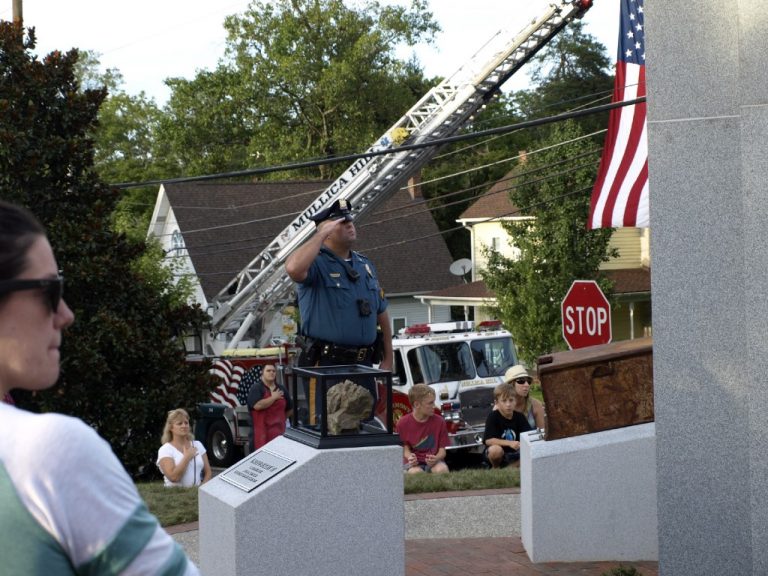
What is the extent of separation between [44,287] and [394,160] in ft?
68.0

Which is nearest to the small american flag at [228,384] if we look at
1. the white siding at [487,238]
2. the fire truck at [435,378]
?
the fire truck at [435,378]

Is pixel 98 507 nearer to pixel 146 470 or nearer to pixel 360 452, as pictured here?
pixel 360 452

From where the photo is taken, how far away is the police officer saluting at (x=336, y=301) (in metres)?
6.88

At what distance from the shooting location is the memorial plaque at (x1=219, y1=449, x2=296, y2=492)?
5.97 m

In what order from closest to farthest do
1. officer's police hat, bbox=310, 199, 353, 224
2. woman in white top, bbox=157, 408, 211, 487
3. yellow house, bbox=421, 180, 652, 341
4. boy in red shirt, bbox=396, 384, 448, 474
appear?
officer's police hat, bbox=310, 199, 353, 224
woman in white top, bbox=157, 408, 211, 487
boy in red shirt, bbox=396, 384, 448, 474
yellow house, bbox=421, 180, 652, 341

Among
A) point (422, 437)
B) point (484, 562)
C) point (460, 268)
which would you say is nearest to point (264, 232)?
point (460, 268)

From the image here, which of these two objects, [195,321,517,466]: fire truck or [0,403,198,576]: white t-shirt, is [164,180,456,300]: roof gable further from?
[0,403,198,576]: white t-shirt

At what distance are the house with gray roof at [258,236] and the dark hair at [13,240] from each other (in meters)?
33.2

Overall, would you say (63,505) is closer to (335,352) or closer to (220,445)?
(335,352)

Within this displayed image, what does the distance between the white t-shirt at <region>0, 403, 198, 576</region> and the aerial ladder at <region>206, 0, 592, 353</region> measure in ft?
58.4

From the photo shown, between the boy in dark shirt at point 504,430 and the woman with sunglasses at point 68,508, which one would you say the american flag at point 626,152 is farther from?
the woman with sunglasses at point 68,508

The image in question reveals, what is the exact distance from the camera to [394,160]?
22266 millimetres

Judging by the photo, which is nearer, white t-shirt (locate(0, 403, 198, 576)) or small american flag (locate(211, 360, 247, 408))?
white t-shirt (locate(0, 403, 198, 576))

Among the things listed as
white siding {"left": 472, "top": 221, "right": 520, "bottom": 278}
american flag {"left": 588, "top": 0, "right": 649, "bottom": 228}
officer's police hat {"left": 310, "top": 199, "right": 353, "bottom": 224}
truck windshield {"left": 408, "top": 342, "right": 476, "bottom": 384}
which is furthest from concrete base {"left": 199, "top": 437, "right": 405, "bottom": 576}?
white siding {"left": 472, "top": 221, "right": 520, "bottom": 278}
